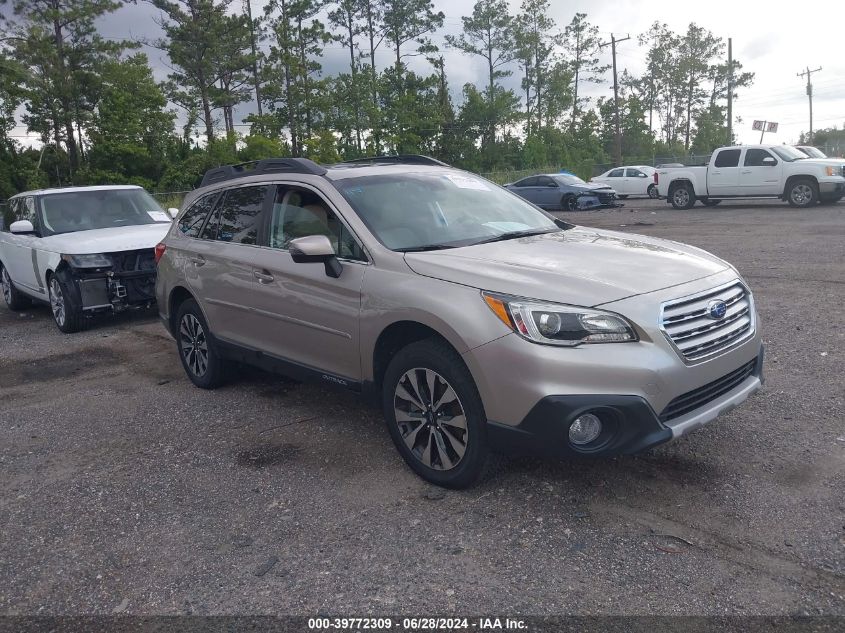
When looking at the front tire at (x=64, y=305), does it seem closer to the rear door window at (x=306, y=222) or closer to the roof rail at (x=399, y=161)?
the rear door window at (x=306, y=222)

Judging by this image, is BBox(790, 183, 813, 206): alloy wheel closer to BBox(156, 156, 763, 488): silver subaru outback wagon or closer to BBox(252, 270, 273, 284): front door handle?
BBox(156, 156, 763, 488): silver subaru outback wagon

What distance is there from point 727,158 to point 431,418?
2044 cm

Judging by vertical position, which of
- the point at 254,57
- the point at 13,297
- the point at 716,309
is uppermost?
the point at 254,57

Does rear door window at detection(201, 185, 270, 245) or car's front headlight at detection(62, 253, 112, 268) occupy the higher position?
rear door window at detection(201, 185, 270, 245)

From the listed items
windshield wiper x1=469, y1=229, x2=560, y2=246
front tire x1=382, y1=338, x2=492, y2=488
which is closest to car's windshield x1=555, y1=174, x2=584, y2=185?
windshield wiper x1=469, y1=229, x2=560, y2=246

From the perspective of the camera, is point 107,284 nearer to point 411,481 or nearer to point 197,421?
point 197,421

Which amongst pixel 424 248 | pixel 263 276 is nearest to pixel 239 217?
pixel 263 276

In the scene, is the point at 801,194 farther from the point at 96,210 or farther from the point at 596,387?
the point at 596,387

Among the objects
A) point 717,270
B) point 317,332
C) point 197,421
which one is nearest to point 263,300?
point 317,332

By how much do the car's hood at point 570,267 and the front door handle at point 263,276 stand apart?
124cm

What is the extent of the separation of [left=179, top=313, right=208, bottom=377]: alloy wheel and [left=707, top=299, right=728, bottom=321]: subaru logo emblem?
3.83 meters

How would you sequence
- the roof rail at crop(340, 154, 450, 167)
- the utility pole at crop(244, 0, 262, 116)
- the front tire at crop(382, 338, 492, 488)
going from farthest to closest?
the utility pole at crop(244, 0, 262, 116), the roof rail at crop(340, 154, 450, 167), the front tire at crop(382, 338, 492, 488)

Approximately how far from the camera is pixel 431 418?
3.79 metres

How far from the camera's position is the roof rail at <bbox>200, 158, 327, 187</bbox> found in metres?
4.85
